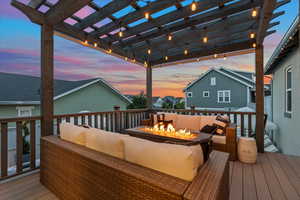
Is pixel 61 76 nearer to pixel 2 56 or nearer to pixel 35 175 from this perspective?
pixel 2 56

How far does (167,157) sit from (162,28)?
3265mm

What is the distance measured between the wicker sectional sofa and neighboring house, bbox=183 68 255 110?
10.2m

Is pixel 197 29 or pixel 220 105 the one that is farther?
pixel 220 105

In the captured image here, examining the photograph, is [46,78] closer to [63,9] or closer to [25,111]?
[63,9]

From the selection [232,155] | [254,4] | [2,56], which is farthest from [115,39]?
[2,56]

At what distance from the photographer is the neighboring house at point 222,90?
34.4 feet

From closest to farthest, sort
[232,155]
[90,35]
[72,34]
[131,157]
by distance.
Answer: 1. [131,157]
2. [232,155]
3. [72,34]
4. [90,35]

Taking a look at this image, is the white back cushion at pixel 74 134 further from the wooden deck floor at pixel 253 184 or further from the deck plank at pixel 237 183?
the deck plank at pixel 237 183

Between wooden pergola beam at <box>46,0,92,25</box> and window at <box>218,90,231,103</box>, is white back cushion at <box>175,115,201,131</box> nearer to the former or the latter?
wooden pergola beam at <box>46,0,92,25</box>

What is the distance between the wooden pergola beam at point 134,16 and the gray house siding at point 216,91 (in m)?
10.2

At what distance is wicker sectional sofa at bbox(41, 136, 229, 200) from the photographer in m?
0.97

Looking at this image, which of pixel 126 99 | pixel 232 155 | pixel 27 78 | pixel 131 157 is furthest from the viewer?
pixel 126 99

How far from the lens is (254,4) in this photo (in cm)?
253

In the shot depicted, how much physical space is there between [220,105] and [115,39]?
10.2 metres
